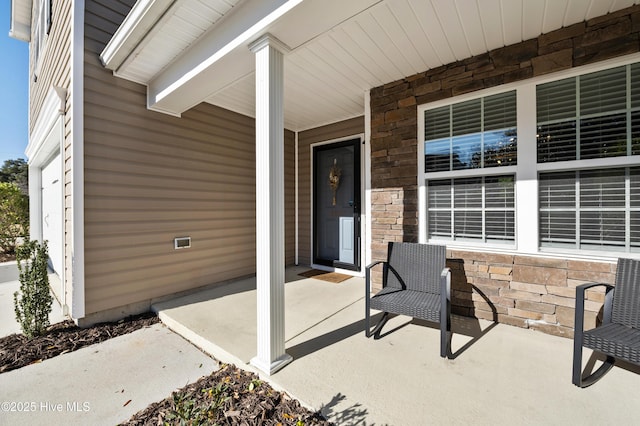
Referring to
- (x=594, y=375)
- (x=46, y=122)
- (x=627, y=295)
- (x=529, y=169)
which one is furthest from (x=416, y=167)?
(x=46, y=122)

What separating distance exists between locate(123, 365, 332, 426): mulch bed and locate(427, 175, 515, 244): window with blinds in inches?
89.5

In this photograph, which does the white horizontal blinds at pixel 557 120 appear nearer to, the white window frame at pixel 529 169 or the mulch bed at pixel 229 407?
the white window frame at pixel 529 169

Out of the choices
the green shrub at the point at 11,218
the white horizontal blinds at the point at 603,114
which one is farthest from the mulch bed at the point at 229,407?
the green shrub at the point at 11,218

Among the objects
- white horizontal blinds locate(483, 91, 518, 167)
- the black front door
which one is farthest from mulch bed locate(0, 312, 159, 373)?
white horizontal blinds locate(483, 91, 518, 167)

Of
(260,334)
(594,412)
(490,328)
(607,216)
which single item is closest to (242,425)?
(260,334)

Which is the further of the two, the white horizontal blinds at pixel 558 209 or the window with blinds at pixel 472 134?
the window with blinds at pixel 472 134

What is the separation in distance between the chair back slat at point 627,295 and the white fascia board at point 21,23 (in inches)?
397

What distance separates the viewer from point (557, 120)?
240 centimetres

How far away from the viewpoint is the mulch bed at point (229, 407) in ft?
4.87

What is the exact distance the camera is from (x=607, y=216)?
2.24 metres

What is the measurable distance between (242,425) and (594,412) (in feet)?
6.36

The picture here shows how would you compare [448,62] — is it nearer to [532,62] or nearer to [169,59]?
[532,62]

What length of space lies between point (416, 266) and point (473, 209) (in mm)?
888

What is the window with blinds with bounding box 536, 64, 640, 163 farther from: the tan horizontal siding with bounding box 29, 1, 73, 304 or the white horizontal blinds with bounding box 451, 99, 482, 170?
the tan horizontal siding with bounding box 29, 1, 73, 304
